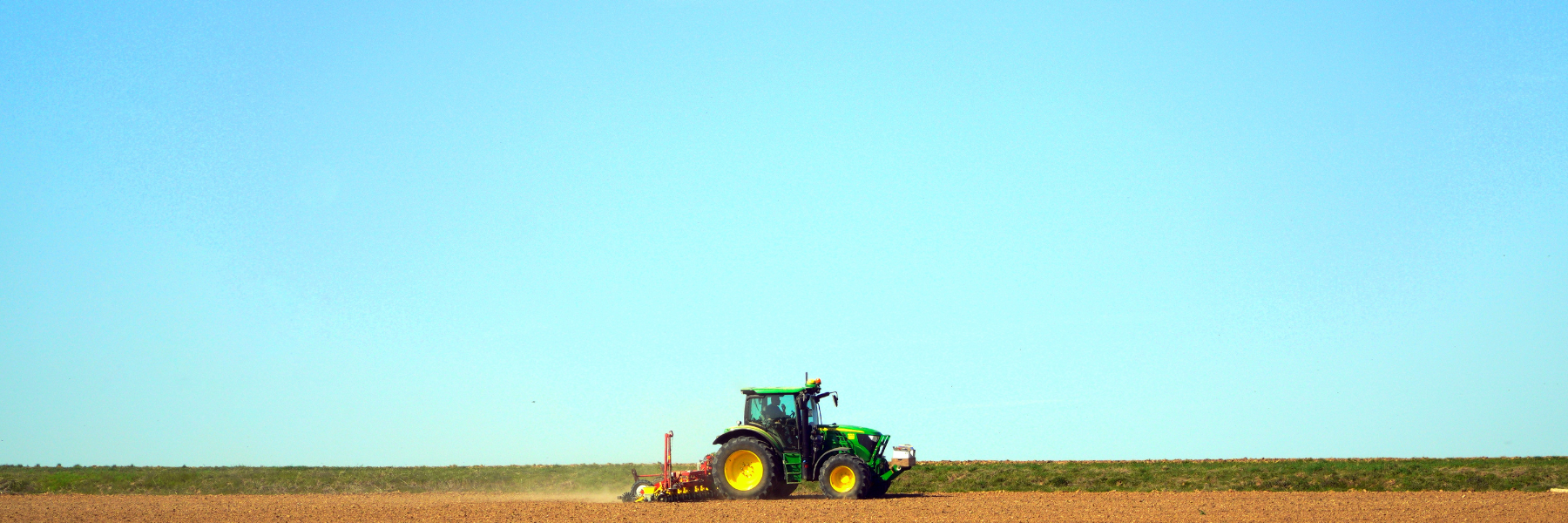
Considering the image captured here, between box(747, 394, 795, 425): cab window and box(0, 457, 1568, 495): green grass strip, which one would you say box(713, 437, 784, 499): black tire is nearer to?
box(747, 394, 795, 425): cab window

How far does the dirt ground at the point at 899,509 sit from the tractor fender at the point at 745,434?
1.31 meters

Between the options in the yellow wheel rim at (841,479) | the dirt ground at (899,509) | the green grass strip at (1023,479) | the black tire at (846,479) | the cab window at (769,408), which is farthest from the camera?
the green grass strip at (1023,479)

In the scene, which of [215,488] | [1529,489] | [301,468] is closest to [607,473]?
[215,488]

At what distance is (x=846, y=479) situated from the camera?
2050 cm

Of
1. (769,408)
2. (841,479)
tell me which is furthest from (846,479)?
(769,408)

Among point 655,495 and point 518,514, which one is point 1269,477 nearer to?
point 655,495

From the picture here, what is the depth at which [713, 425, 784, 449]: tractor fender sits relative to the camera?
69.3ft

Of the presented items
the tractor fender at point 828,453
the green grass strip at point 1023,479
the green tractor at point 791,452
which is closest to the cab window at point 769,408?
the green tractor at point 791,452

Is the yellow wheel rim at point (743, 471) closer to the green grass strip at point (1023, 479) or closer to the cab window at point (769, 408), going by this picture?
the cab window at point (769, 408)

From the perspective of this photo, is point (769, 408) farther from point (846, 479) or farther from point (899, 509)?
point (899, 509)

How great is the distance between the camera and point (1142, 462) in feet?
113

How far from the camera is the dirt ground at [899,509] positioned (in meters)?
16.5

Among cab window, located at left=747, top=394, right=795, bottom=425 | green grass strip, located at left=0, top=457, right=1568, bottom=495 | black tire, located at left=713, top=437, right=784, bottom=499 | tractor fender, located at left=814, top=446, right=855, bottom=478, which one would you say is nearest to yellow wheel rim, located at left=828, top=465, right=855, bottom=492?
tractor fender, located at left=814, top=446, right=855, bottom=478

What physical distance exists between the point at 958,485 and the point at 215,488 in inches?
862
